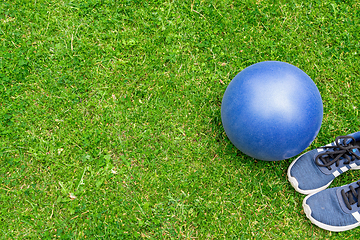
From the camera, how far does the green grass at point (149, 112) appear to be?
332cm

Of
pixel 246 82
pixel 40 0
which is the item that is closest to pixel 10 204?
pixel 40 0

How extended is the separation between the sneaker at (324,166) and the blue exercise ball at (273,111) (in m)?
0.62

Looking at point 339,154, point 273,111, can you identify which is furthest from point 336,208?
point 273,111

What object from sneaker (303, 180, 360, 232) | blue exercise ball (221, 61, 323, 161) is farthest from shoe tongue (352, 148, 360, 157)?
blue exercise ball (221, 61, 323, 161)

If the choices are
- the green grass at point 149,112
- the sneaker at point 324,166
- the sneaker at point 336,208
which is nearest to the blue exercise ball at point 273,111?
the sneaker at point 324,166

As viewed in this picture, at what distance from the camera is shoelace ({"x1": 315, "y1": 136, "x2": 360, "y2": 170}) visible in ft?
10.8

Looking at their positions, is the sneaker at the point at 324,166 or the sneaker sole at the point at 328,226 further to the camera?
the sneaker at the point at 324,166

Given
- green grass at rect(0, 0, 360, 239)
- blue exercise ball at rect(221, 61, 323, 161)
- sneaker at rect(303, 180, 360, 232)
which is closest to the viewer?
blue exercise ball at rect(221, 61, 323, 161)

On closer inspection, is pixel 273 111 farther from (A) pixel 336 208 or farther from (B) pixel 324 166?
(A) pixel 336 208

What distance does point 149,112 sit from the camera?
145 inches

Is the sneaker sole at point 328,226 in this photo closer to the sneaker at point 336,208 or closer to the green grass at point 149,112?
the sneaker at point 336,208

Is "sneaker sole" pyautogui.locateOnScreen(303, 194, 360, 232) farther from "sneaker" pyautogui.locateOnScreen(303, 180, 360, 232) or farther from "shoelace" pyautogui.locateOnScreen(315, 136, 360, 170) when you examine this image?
"shoelace" pyautogui.locateOnScreen(315, 136, 360, 170)

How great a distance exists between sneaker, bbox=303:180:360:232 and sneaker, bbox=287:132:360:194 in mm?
133

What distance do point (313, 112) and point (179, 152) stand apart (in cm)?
167
